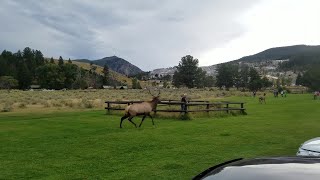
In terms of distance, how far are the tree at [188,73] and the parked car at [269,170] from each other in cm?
12963

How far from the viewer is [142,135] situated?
17.5 metres

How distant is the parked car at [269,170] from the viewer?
3266 mm

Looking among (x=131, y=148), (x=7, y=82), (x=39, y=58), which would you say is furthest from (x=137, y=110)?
(x=39, y=58)

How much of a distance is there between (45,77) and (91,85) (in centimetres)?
2299

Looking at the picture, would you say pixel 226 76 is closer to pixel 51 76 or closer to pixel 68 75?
pixel 68 75

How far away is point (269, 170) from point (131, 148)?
36.1 ft

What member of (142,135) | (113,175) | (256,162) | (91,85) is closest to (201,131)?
(142,135)

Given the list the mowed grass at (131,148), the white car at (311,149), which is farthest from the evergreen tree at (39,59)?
the white car at (311,149)

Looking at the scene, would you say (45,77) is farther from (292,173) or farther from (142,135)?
(292,173)

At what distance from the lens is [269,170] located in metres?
3.42

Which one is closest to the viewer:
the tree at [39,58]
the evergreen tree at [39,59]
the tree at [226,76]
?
the evergreen tree at [39,59]

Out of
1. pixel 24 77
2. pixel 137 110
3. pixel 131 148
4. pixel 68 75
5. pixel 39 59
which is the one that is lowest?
pixel 131 148

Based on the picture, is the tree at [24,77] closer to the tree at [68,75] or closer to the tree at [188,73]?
the tree at [68,75]

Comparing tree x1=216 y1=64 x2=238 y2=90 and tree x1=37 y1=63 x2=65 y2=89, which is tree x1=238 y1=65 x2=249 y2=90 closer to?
tree x1=216 y1=64 x2=238 y2=90
